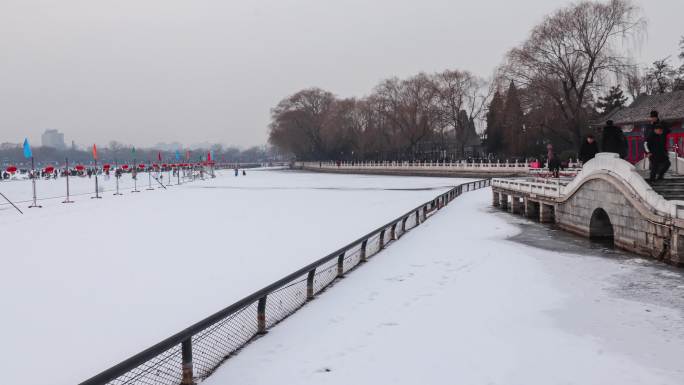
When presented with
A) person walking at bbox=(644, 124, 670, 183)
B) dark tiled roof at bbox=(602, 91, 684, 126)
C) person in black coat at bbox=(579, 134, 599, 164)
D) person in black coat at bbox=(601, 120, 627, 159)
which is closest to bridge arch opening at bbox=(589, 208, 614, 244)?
person in black coat at bbox=(579, 134, 599, 164)

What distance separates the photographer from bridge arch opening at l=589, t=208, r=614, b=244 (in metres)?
18.2

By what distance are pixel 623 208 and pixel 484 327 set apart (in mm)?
A: 9302

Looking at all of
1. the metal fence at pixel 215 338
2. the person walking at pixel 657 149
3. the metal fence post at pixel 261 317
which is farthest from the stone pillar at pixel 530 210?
the metal fence post at pixel 261 317

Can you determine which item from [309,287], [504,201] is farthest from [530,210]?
[309,287]

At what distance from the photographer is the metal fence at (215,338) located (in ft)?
18.2

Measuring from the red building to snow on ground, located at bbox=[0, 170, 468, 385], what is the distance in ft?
52.8

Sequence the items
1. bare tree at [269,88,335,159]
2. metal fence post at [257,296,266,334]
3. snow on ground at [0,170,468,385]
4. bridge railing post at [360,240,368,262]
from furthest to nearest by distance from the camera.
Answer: bare tree at [269,88,335,159]
bridge railing post at [360,240,368,262]
snow on ground at [0,170,468,385]
metal fence post at [257,296,266,334]

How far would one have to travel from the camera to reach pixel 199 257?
16.3 metres

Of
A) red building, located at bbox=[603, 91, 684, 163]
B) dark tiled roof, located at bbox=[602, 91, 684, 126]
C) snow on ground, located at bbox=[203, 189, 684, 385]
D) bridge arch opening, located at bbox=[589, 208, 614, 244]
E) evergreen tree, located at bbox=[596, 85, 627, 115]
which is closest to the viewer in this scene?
snow on ground, located at bbox=[203, 189, 684, 385]

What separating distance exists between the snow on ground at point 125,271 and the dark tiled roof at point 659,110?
1712cm

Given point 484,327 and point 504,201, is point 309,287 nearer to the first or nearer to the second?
point 484,327

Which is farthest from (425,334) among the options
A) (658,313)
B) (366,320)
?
(658,313)

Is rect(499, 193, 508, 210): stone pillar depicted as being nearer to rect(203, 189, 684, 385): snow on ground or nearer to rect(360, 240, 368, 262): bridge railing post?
rect(203, 189, 684, 385): snow on ground

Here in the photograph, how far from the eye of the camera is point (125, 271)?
14328 mm
